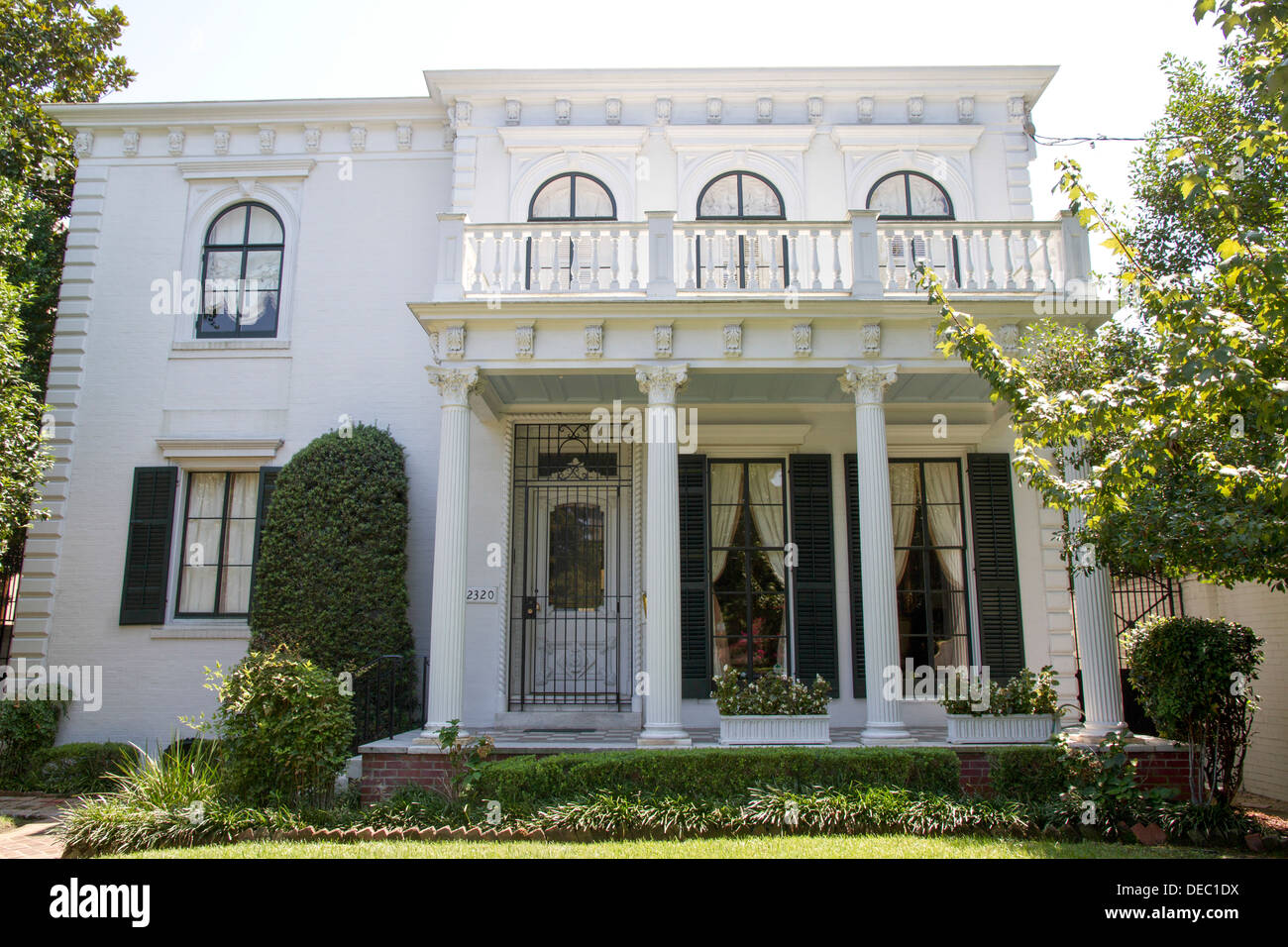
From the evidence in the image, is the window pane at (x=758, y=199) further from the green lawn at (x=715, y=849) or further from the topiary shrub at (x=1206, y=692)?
the green lawn at (x=715, y=849)

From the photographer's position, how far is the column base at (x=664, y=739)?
30.3 feet

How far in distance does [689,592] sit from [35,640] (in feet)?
30.3

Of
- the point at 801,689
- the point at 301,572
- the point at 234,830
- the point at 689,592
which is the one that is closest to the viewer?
the point at 234,830

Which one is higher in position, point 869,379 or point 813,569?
point 869,379

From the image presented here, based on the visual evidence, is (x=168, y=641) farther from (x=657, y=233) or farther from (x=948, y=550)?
(x=948, y=550)

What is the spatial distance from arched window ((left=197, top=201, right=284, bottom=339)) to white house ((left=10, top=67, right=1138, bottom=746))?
0.16 feet

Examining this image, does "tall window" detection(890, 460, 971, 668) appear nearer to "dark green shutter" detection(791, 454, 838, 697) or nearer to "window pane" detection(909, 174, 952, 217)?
"dark green shutter" detection(791, 454, 838, 697)

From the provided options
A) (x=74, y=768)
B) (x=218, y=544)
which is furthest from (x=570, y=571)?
(x=74, y=768)

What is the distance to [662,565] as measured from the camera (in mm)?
9820

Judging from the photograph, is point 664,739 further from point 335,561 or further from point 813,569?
point 335,561

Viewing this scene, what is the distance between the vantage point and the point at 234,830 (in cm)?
781

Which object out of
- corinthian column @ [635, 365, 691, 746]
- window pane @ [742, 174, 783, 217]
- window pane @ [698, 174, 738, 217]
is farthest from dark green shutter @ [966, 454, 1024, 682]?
window pane @ [698, 174, 738, 217]

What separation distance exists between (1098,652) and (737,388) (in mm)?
5143
